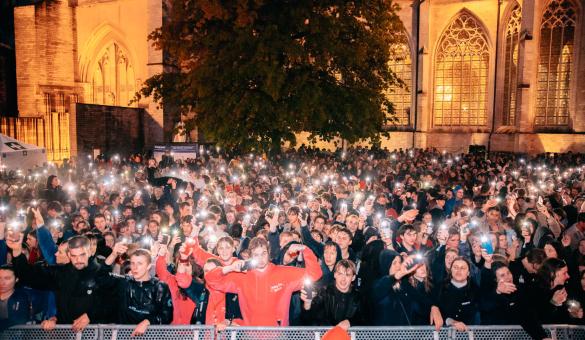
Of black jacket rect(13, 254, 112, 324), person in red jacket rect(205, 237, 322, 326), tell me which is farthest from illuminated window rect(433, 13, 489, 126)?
black jacket rect(13, 254, 112, 324)

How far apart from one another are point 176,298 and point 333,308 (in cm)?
184

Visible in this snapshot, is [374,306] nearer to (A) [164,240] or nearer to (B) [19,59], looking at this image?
(A) [164,240]

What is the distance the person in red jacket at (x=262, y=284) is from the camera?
4441mm

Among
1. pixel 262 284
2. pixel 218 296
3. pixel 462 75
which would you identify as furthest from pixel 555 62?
pixel 218 296

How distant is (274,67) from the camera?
45.3ft

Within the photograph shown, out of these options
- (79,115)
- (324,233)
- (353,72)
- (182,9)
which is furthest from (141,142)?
(324,233)

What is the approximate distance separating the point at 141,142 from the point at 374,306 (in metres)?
23.3

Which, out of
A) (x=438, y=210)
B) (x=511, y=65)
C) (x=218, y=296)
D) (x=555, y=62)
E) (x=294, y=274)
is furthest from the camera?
(x=511, y=65)

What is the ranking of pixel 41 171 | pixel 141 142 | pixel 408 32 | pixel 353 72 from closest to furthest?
pixel 41 171 < pixel 353 72 < pixel 141 142 < pixel 408 32

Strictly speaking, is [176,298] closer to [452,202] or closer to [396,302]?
[396,302]

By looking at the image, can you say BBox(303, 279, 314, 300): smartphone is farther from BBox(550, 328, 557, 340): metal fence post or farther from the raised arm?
BBox(550, 328, 557, 340): metal fence post

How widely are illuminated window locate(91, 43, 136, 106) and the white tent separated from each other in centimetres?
1367

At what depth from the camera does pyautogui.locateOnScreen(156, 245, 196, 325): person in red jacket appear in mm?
4797

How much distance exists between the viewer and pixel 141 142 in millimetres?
25656
